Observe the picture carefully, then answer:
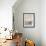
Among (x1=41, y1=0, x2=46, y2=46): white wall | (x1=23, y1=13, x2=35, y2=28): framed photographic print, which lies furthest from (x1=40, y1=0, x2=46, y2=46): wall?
(x1=23, y1=13, x2=35, y2=28): framed photographic print

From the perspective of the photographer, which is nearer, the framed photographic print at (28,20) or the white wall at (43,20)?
the white wall at (43,20)

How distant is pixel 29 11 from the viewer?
18.1 ft

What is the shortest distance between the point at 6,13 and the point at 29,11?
1.43 meters

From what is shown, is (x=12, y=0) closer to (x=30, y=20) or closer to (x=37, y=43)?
(x=30, y=20)

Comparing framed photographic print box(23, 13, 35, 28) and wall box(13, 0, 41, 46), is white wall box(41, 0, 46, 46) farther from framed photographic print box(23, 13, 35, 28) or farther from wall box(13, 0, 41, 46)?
framed photographic print box(23, 13, 35, 28)

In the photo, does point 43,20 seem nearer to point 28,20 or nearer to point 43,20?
point 43,20

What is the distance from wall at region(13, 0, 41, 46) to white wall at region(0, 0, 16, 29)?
41.6 inches

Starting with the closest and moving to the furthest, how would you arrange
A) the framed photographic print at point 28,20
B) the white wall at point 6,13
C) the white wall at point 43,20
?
the white wall at point 6,13
the white wall at point 43,20
the framed photographic print at point 28,20

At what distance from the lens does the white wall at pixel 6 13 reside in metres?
4.41

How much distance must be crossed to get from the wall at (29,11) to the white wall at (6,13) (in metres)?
1.06

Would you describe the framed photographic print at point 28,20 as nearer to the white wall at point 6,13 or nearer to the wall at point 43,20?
the wall at point 43,20

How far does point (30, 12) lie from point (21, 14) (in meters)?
0.43

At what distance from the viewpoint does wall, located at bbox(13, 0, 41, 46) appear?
18.1 ft

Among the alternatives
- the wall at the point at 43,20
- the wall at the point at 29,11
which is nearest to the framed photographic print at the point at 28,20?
the wall at the point at 29,11
